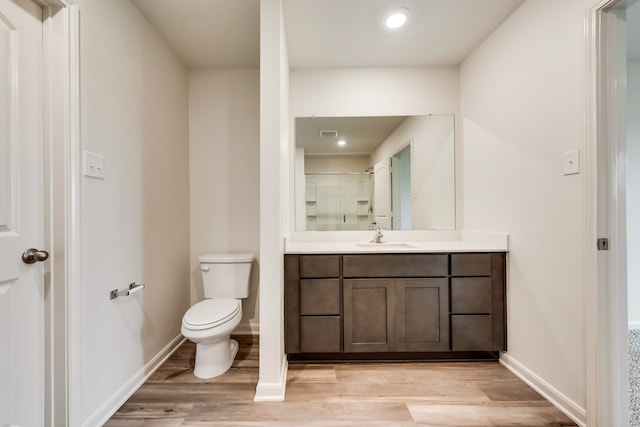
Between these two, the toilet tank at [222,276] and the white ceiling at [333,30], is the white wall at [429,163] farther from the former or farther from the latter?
the toilet tank at [222,276]

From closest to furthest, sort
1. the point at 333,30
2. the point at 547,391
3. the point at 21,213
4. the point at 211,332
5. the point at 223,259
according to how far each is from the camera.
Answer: the point at 21,213 < the point at 547,391 < the point at 211,332 < the point at 333,30 < the point at 223,259

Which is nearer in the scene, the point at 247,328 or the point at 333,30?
the point at 333,30

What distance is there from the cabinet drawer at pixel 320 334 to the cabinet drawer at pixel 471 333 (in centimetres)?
79

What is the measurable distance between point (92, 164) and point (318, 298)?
1.48m

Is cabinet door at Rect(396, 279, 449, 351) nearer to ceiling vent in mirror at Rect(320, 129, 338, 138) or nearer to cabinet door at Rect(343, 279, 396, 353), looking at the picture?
cabinet door at Rect(343, 279, 396, 353)

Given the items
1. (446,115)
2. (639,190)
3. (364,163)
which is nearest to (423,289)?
(364,163)

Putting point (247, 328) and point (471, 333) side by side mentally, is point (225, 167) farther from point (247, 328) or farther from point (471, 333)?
point (471, 333)

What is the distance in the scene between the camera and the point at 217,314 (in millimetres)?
1891

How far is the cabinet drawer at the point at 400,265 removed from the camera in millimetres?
2002

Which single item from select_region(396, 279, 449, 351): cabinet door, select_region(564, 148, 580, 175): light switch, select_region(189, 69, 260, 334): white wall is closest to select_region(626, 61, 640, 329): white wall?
select_region(564, 148, 580, 175): light switch

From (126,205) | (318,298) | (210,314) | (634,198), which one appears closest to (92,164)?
(126,205)

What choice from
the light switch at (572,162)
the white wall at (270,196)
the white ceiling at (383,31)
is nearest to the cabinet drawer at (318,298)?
the white wall at (270,196)

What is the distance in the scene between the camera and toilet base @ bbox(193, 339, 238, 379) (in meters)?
1.91

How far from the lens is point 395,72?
256 cm
